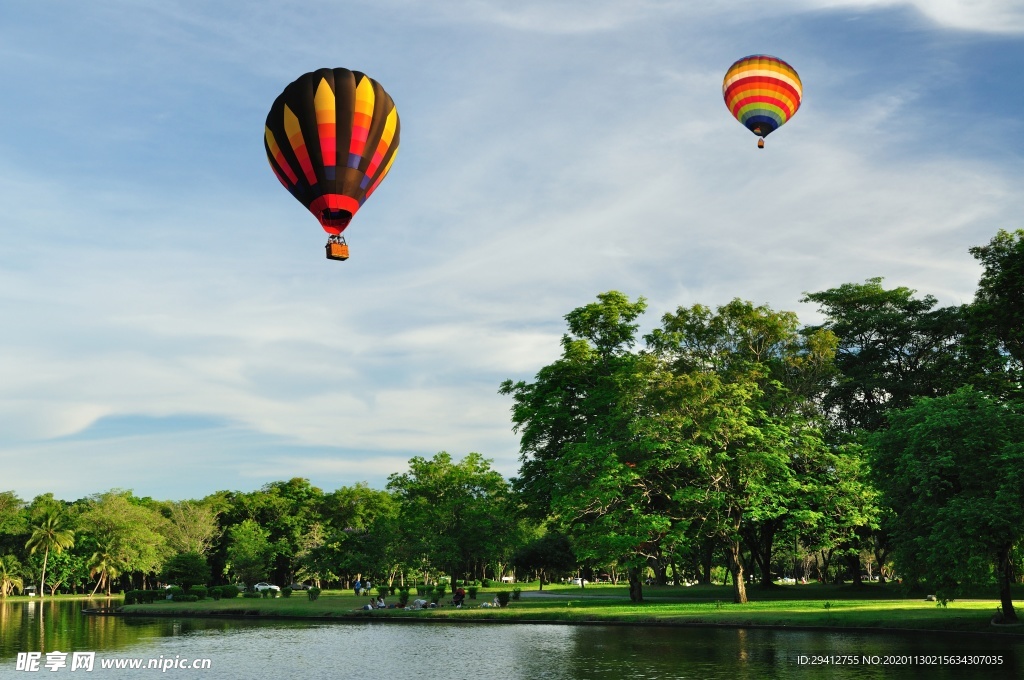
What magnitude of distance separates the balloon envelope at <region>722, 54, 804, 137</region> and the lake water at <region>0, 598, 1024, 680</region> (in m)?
31.2

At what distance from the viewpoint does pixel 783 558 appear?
10850 cm

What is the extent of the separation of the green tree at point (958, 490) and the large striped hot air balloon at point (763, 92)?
931 inches

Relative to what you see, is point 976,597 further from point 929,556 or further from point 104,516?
point 104,516

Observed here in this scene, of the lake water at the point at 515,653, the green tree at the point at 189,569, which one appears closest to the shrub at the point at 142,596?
the green tree at the point at 189,569

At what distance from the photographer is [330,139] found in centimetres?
3712

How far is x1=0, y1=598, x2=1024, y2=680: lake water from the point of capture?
27188 mm

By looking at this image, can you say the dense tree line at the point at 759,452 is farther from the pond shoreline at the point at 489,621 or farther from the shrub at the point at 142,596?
the shrub at the point at 142,596

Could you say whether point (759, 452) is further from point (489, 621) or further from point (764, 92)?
point (764, 92)

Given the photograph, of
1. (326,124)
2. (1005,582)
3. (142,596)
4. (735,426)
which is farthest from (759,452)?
(142,596)

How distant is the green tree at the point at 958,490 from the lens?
32531 mm

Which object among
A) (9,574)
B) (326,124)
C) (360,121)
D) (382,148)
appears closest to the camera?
(326,124)

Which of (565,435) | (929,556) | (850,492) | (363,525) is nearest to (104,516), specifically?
(363,525)

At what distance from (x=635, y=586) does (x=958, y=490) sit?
2344cm

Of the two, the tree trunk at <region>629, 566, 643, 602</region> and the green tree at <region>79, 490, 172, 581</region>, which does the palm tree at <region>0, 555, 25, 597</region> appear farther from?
the tree trunk at <region>629, 566, 643, 602</region>
